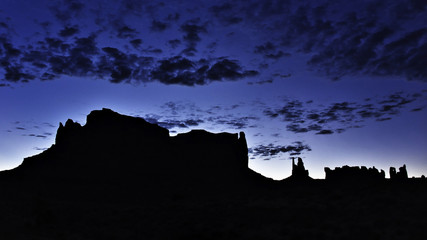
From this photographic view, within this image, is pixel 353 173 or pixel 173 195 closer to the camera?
pixel 173 195

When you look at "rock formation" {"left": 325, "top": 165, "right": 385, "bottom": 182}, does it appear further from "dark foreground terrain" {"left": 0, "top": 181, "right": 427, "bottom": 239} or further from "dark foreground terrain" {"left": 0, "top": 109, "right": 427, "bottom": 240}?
"dark foreground terrain" {"left": 0, "top": 181, "right": 427, "bottom": 239}

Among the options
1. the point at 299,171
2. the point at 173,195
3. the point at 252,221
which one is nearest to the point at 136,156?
the point at 173,195

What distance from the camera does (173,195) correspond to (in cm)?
6159

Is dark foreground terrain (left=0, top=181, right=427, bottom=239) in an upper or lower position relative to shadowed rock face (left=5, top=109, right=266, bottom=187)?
lower

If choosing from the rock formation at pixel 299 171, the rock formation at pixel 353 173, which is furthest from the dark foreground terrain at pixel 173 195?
the rock formation at pixel 353 173

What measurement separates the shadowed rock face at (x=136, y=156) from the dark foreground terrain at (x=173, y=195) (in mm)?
319

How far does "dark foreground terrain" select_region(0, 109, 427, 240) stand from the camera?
26.2m

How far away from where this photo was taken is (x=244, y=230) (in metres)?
26.4

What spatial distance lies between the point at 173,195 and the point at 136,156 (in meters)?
38.1

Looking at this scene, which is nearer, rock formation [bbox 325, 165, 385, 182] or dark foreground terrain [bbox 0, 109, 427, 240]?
dark foreground terrain [bbox 0, 109, 427, 240]

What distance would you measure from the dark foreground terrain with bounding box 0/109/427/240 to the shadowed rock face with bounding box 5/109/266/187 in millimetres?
319

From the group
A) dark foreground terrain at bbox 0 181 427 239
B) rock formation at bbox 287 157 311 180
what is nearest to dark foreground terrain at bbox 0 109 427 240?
dark foreground terrain at bbox 0 181 427 239

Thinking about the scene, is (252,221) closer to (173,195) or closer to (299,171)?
(173,195)

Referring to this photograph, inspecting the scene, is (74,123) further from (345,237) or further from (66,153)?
(345,237)
